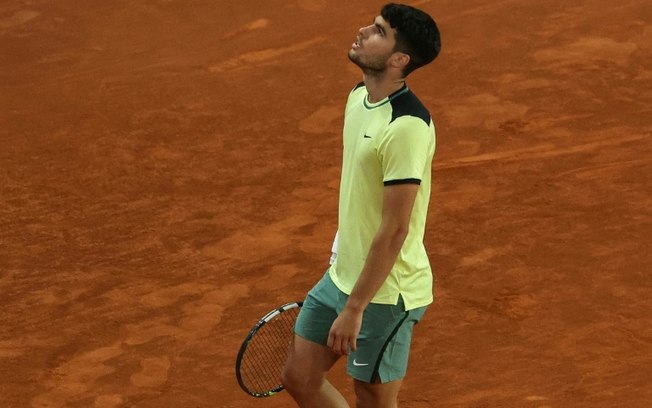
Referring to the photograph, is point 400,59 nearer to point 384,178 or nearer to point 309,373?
point 384,178

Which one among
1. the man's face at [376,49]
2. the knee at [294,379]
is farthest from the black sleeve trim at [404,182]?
the knee at [294,379]

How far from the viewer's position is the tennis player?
4.51 metres

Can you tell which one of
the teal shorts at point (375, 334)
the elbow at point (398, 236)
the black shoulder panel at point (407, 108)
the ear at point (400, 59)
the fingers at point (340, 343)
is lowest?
the teal shorts at point (375, 334)

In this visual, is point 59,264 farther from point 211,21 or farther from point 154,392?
point 211,21

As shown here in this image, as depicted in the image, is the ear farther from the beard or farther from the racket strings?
the racket strings

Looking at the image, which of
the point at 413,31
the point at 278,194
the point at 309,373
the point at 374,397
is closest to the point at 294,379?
the point at 309,373

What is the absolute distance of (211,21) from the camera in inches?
435

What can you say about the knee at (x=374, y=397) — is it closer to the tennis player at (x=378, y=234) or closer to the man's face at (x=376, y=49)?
the tennis player at (x=378, y=234)

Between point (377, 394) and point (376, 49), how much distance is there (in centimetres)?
132

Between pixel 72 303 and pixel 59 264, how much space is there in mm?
512

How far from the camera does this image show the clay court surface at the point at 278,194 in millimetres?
6508

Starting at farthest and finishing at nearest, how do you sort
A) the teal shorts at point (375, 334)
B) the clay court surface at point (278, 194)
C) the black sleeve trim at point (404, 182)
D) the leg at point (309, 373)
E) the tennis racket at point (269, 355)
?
the clay court surface at point (278, 194), the tennis racket at point (269, 355), the leg at point (309, 373), the teal shorts at point (375, 334), the black sleeve trim at point (404, 182)

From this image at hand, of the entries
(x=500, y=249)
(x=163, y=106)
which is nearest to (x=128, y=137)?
(x=163, y=106)

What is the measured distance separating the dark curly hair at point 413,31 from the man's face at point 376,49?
0.09 ft
